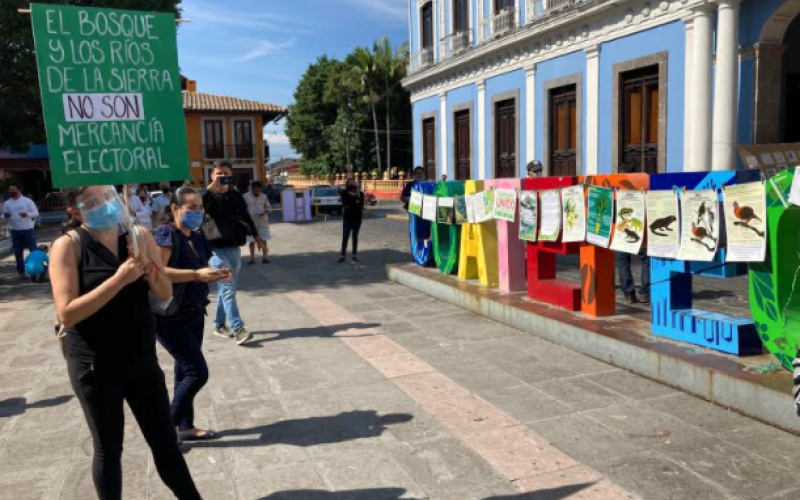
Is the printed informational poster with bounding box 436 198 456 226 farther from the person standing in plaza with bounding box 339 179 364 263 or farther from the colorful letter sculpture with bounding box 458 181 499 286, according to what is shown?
the person standing in plaza with bounding box 339 179 364 263

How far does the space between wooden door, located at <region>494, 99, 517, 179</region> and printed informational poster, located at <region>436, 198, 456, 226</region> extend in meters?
10.7

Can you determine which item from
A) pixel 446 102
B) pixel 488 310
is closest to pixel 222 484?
pixel 488 310

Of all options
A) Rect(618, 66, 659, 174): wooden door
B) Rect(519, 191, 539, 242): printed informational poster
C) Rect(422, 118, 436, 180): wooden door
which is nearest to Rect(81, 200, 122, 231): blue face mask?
Rect(519, 191, 539, 242): printed informational poster

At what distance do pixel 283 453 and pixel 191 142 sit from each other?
46.8 m

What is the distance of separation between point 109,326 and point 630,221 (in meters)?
4.34

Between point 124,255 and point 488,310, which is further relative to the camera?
point 488,310

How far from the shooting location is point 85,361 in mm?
2697

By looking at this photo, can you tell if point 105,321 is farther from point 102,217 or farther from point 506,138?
point 506,138

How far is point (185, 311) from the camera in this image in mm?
3996

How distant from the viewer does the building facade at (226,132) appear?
47.3 metres

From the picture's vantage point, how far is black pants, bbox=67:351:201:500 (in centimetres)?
272

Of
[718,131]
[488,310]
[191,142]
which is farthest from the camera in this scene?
[191,142]

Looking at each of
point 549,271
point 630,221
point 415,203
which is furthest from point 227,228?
point 415,203

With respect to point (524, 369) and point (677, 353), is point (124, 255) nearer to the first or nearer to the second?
point (524, 369)
